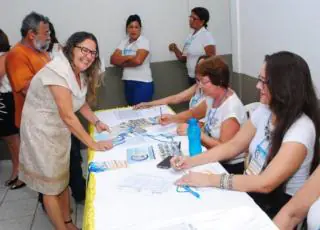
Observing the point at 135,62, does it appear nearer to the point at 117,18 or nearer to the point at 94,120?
the point at 117,18

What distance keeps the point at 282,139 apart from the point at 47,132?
1.23 m

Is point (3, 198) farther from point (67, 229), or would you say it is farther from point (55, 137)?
point (55, 137)

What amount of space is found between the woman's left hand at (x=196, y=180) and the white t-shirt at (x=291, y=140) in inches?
11.6

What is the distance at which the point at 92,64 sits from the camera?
6.76 ft

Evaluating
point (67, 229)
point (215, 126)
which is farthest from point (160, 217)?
point (67, 229)

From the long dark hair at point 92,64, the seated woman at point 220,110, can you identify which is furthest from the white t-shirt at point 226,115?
the long dark hair at point 92,64

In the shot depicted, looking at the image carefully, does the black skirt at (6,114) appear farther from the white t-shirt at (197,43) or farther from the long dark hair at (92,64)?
the white t-shirt at (197,43)

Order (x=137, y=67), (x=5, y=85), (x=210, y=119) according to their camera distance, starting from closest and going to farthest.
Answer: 1. (x=210, y=119)
2. (x=5, y=85)
3. (x=137, y=67)

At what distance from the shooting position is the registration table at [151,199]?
1129 millimetres

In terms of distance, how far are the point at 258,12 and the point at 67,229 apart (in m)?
2.15

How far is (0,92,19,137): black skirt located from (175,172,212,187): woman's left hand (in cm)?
213

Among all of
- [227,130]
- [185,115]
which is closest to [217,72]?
[227,130]

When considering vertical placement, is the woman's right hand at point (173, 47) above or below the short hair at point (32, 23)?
below

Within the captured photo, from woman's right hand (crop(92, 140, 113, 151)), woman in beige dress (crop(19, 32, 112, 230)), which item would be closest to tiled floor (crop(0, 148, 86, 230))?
woman in beige dress (crop(19, 32, 112, 230))
